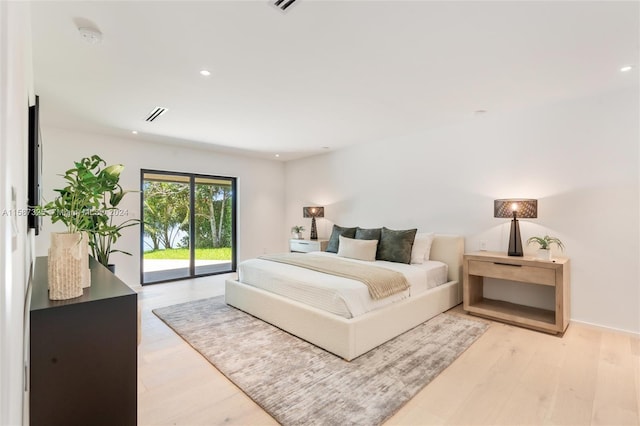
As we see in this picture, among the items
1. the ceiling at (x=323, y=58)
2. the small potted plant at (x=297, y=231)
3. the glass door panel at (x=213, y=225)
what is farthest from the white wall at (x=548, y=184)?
the glass door panel at (x=213, y=225)

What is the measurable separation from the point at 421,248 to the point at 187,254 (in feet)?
13.6

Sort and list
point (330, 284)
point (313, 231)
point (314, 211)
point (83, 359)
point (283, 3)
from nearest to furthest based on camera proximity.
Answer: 1. point (83, 359)
2. point (283, 3)
3. point (330, 284)
4. point (314, 211)
5. point (313, 231)

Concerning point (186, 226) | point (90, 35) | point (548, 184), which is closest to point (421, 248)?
point (548, 184)

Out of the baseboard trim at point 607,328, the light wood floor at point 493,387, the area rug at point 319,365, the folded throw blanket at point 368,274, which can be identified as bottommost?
the light wood floor at point 493,387

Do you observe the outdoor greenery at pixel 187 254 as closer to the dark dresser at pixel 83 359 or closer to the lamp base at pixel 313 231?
the lamp base at pixel 313 231

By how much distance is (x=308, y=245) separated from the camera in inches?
220

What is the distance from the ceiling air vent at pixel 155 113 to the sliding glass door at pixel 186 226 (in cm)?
159

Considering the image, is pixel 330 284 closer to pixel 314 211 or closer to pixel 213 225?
pixel 314 211

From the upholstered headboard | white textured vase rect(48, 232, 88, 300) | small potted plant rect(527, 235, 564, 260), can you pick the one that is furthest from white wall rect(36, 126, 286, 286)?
small potted plant rect(527, 235, 564, 260)

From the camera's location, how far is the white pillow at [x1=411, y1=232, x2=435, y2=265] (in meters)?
3.96

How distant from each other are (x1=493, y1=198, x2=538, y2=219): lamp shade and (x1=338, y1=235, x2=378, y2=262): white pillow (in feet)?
5.05

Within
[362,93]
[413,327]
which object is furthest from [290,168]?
[413,327]

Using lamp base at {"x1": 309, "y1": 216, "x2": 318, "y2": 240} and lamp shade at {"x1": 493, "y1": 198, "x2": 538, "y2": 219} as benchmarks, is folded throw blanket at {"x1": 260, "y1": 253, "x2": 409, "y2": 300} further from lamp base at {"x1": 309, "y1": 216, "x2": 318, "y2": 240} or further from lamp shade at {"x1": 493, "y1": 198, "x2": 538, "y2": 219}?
lamp base at {"x1": 309, "y1": 216, "x2": 318, "y2": 240}

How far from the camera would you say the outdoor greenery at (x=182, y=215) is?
17.2 feet
